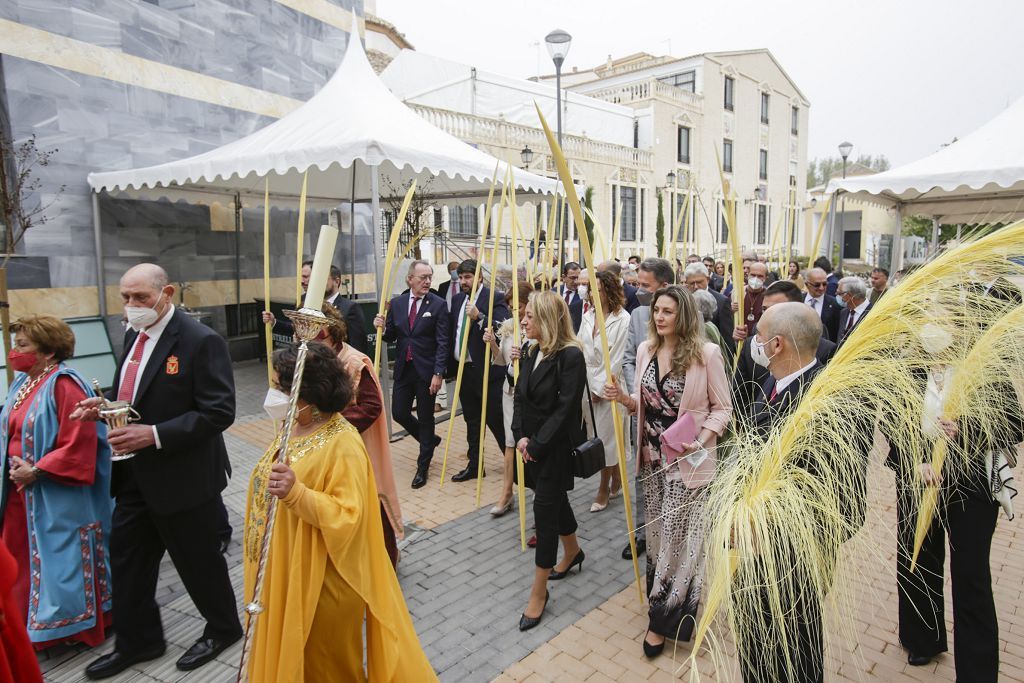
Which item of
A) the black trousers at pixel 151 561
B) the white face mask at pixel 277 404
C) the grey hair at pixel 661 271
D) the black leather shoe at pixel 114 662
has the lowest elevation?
the black leather shoe at pixel 114 662

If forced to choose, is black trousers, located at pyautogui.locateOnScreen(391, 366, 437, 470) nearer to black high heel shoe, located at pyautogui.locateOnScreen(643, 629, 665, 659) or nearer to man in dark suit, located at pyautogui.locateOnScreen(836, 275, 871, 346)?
black high heel shoe, located at pyautogui.locateOnScreen(643, 629, 665, 659)

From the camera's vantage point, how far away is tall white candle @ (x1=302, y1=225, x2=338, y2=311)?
203 cm

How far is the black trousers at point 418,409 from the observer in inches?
237

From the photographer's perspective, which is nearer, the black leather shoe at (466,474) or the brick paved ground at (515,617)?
the brick paved ground at (515,617)

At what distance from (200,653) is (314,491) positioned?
1.72 meters

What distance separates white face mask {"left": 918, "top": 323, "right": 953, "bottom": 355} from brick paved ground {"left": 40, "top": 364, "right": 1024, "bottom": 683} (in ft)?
3.14

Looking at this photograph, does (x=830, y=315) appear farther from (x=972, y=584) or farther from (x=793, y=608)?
(x=793, y=608)

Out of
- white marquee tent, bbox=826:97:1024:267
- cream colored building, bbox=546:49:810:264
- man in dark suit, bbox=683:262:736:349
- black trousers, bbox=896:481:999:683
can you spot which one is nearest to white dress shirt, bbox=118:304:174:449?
black trousers, bbox=896:481:999:683

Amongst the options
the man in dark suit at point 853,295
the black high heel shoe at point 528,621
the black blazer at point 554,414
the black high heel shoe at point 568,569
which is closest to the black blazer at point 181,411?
the black blazer at point 554,414

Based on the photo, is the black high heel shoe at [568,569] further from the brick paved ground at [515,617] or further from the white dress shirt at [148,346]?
the white dress shirt at [148,346]

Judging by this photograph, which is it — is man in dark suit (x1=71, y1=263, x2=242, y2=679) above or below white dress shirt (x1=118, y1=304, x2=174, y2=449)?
below

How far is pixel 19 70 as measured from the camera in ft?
27.5

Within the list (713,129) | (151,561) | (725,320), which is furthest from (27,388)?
(713,129)

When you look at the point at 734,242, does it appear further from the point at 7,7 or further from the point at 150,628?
the point at 7,7
